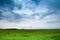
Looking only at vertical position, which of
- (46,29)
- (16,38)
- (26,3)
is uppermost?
(26,3)

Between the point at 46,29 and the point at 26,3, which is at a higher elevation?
the point at 26,3

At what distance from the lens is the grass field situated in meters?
2.59

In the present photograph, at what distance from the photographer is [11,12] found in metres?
2.57

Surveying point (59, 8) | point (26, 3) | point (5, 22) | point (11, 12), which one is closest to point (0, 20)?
point (5, 22)

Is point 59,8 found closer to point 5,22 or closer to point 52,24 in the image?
point 52,24

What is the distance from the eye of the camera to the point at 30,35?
272cm

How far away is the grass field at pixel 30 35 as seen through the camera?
259 cm

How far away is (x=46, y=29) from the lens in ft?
8.68

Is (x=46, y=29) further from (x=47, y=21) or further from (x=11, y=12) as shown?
(x=11, y=12)

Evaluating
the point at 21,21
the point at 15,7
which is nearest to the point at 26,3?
the point at 15,7

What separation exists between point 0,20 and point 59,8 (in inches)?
53.2

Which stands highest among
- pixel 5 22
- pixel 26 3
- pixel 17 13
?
pixel 26 3

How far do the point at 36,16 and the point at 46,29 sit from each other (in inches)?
14.8

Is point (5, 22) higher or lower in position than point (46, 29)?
higher
